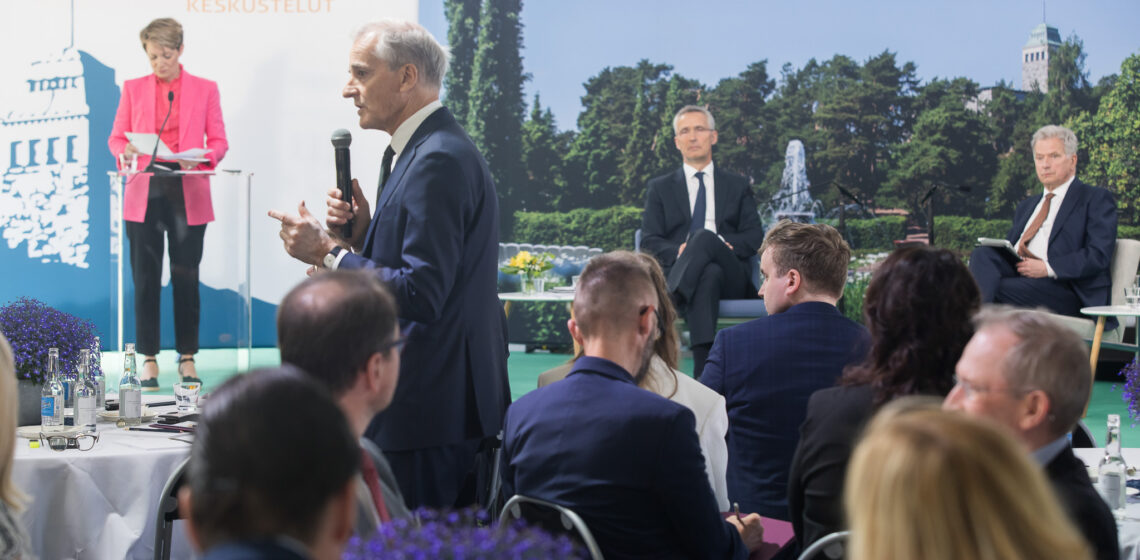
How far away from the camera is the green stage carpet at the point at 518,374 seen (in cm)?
382

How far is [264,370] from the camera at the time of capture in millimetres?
1005

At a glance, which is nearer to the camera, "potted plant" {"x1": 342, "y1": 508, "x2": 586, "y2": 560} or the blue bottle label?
"potted plant" {"x1": 342, "y1": 508, "x2": 586, "y2": 560}

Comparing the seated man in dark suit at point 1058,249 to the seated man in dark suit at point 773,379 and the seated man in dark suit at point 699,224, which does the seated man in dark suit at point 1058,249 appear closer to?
→ the seated man in dark suit at point 699,224

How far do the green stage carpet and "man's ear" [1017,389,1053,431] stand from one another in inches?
45.3

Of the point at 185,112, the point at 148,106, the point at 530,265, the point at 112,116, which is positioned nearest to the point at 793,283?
the point at 530,265

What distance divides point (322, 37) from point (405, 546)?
8254mm

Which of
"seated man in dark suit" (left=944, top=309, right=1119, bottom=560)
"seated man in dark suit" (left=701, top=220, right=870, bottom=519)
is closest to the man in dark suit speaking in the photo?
"seated man in dark suit" (left=701, top=220, right=870, bottom=519)

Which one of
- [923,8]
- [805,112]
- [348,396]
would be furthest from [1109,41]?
[348,396]

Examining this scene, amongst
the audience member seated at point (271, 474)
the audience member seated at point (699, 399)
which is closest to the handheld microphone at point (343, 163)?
the audience member seated at point (699, 399)

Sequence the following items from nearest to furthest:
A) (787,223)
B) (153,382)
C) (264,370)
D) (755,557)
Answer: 1. (264,370)
2. (755,557)
3. (787,223)
4. (153,382)

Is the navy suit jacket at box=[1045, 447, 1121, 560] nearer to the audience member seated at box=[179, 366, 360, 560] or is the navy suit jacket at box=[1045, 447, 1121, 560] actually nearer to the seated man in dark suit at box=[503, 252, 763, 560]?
the seated man in dark suit at box=[503, 252, 763, 560]

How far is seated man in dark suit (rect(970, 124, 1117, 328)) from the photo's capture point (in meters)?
6.59

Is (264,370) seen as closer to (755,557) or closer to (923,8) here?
(755,557)

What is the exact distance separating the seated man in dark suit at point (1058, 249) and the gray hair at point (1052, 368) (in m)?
5.09
